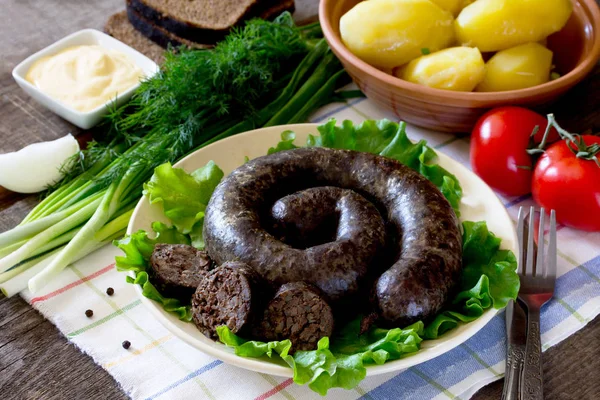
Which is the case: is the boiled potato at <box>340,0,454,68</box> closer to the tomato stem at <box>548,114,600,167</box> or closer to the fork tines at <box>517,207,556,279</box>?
the tomato stem at <box>548,114,600,167</box>

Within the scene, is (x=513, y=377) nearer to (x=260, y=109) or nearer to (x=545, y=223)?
(x=545, y=223)

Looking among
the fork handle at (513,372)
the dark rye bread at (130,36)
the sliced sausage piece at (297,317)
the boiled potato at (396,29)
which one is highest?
the boiled potato at (396,29)

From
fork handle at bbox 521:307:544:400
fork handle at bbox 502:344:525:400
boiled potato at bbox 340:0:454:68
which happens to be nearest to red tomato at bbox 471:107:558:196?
boiled potato at bbox 340:0:454:68

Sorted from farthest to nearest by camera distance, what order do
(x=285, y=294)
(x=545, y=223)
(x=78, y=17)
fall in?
(x=78, y=17), (x=545, y=223), (x=285, y=294)

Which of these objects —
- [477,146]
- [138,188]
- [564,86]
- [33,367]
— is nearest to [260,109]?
[138,188]

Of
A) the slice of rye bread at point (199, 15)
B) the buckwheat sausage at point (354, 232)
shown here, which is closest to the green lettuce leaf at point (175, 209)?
the buckwheat sausage at point (354, 232)

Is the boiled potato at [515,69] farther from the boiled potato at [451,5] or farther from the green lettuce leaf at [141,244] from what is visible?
the green lettuce leaf at [141,244]

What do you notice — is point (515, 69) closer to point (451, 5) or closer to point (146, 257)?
point (451, 5)
